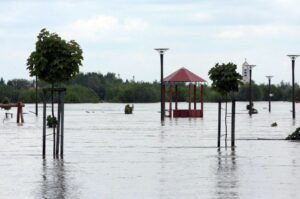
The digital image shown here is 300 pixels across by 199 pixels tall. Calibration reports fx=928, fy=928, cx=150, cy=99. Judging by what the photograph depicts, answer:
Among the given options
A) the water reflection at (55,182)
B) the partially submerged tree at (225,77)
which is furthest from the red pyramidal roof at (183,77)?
the water reflection at (55,182)

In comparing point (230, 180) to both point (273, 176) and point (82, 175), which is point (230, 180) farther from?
point (82, 175)

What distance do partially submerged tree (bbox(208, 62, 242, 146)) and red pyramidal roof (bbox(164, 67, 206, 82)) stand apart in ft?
141

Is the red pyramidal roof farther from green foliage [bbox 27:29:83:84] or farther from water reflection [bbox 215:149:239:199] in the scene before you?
green foliage [bbox 27:29:83:84]

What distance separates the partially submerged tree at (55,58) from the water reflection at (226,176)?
4740 millimetres

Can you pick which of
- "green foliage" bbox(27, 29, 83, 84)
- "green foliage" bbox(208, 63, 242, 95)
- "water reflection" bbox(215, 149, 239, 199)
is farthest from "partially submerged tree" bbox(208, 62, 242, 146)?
"green foliage" bbox(27, 29, 83, 84)

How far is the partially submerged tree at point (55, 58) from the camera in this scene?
82.4 feet

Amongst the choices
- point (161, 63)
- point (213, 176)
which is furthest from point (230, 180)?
point (161, 63)

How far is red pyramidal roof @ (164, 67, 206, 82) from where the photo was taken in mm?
72938

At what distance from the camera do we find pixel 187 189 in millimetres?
17531

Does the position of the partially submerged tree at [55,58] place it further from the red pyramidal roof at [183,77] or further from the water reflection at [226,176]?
the red pyramidal roof at [183,77]

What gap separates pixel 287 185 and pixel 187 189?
2.11 m

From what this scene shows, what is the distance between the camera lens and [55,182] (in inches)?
744

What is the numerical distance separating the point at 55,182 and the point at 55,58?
6.89 meters

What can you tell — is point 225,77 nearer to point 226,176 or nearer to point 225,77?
point 225,77
